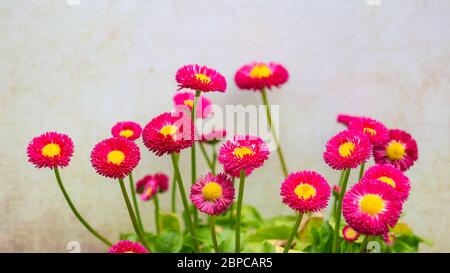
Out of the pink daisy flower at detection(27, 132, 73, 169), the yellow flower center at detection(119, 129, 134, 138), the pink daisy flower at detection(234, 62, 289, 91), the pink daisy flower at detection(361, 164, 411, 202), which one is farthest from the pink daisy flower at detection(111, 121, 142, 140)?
the pink daisy flower at detection(361, 164, 411, 202)

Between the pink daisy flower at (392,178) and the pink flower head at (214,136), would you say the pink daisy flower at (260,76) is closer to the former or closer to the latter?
the pink flower head at (214,136)

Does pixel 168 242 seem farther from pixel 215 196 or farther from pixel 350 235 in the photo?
pixel 350 235

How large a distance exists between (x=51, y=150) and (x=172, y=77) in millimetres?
459

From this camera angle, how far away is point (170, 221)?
1.18 metres

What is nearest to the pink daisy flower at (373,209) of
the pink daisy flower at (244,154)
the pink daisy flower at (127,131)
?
the pink daisy flower at (244,154)

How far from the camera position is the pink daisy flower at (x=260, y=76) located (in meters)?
1.14

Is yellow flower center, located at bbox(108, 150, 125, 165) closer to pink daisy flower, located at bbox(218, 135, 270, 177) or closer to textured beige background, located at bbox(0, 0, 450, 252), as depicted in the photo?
pink daisy flower, located at bbox(218, 135, 270, 177)

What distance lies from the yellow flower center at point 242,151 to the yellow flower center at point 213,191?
7cm

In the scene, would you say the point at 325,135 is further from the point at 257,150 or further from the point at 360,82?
the point at 257,150

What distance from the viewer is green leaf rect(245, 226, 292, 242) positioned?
1.10 meters

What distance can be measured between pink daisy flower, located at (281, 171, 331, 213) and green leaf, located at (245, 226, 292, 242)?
0.34 meters
